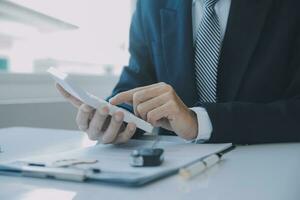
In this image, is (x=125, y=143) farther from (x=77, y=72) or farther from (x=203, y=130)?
(x=77, y=72)

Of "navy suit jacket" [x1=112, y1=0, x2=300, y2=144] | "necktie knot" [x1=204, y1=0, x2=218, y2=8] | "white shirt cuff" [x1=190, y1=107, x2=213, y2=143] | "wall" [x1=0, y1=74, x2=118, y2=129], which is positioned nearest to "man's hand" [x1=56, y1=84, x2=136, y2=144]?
"white shirt cuff" [x1=190, y1=107, x2=213, y2=143]

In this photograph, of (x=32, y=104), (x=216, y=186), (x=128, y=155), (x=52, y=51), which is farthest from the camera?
(x=52, y=51)

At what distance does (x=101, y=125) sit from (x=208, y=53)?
375 millimetres

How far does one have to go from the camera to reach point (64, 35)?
1925 mm

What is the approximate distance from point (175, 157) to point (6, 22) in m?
1.19

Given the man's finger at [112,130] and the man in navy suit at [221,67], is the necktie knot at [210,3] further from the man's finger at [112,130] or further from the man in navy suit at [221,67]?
the man's finger at [112,130]

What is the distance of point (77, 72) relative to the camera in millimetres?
1957

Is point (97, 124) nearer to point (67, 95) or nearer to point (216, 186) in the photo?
point (67, 95)

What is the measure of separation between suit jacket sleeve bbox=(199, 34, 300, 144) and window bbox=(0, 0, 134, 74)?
1.01m

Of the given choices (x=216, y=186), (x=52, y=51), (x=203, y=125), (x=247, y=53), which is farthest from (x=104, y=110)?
(x=52, y=51)

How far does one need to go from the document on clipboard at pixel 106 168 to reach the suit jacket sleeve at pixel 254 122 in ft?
0.33

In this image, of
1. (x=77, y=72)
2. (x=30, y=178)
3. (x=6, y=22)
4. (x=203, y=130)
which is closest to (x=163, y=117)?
(x=203, y=130)

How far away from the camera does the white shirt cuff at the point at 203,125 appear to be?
0.85 metres

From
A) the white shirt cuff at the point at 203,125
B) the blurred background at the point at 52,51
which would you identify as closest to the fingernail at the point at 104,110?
the white shirt cuff at the point at 203,125
